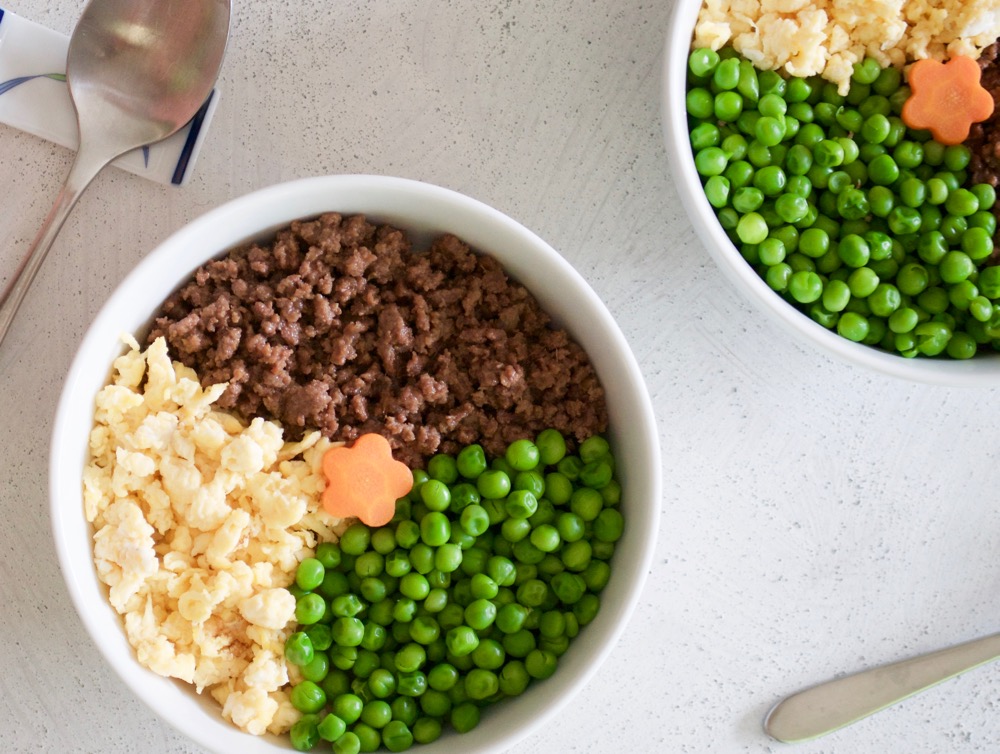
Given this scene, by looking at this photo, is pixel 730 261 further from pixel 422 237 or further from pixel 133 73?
pixel 133 73

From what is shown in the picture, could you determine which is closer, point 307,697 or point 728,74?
point 307,697

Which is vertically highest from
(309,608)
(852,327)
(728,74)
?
(728,74)

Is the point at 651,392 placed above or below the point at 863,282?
below

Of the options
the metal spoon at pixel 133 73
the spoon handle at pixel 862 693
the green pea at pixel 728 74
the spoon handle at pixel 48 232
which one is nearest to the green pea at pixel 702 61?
the green pea at pixel 728 74

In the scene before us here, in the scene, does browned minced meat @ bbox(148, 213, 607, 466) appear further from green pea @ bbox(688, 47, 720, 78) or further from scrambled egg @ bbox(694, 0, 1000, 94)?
scrambled egg @ bbox(694, 0, 1000, 94)

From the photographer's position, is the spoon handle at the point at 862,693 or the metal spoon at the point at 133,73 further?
the spoon handle at the point at 862,693

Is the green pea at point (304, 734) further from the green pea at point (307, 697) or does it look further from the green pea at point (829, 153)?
the green pea at point (829, 153)

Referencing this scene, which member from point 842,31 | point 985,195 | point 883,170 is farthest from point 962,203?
point 842,31
